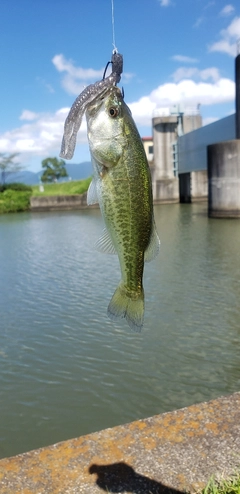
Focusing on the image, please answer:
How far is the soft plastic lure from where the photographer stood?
207 cm

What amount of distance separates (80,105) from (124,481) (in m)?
2.53

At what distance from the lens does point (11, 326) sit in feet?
30.7

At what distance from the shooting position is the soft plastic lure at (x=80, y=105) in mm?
2068

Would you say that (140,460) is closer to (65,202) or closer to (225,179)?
(225,179)

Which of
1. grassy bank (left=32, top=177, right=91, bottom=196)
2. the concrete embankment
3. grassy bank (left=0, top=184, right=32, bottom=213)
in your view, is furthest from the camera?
grassy bank (left=32, top=177, right=91, bottom=196)

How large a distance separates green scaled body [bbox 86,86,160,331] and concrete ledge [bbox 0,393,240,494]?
1499mm

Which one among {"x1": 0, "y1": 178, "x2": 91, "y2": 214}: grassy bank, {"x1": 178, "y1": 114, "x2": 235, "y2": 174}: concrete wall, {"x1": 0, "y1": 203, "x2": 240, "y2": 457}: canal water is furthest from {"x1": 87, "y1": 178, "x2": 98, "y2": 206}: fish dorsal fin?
{"x1": 0, "y1": 178, "x2": 91, "y2": 214}: grassy bank

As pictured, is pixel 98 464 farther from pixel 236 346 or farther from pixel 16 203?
pixel 16 203

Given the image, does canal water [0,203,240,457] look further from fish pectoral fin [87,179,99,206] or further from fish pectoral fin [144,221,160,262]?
fish pectoral fin [87,179,99,206]

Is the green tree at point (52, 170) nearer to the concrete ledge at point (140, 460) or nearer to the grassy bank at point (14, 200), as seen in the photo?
the grassy bank at point (14, 200)

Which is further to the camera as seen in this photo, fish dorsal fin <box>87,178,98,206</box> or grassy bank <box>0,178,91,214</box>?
grassy bank <box>0,178,91,214</box>

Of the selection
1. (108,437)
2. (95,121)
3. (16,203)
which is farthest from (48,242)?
(16,203)

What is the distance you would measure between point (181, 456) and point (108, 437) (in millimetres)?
602

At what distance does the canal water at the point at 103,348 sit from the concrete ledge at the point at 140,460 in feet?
6.68
